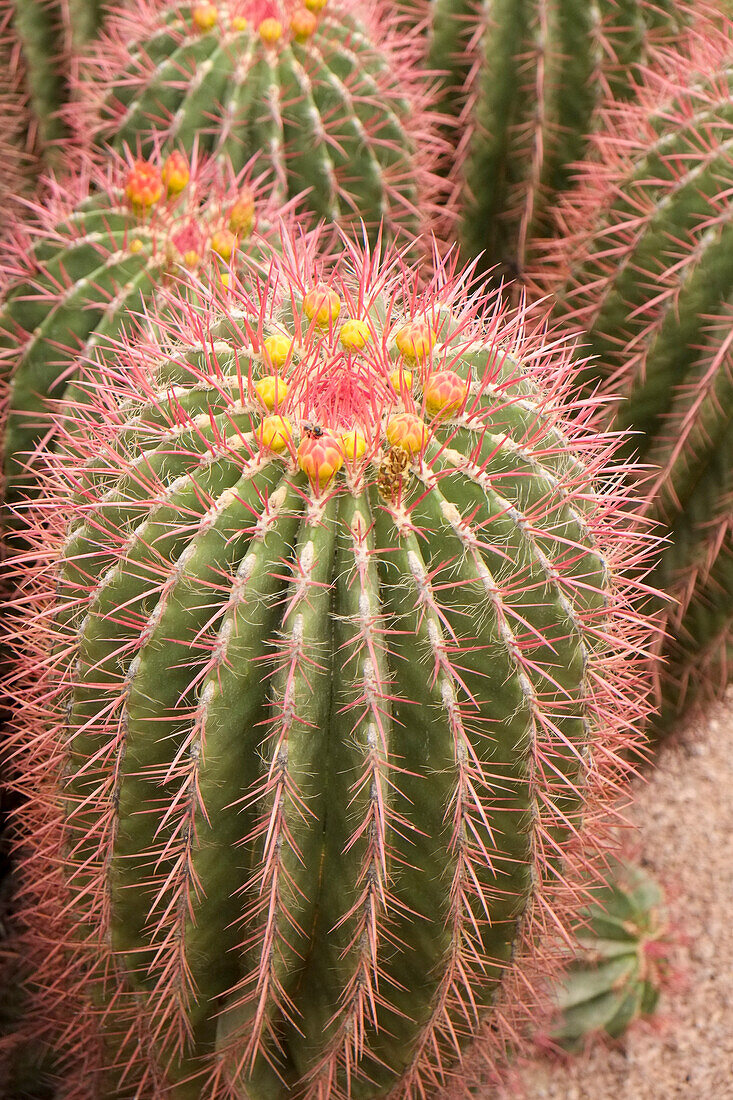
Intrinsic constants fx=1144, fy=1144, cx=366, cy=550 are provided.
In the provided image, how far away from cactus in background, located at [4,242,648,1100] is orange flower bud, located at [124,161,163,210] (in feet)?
1.43

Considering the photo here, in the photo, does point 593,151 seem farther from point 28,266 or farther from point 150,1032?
point 150,1032

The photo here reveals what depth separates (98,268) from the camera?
6.23 ft

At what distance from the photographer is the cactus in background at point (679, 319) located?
199 cm

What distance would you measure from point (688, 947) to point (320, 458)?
1753 mm

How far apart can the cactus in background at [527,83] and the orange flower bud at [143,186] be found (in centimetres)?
96

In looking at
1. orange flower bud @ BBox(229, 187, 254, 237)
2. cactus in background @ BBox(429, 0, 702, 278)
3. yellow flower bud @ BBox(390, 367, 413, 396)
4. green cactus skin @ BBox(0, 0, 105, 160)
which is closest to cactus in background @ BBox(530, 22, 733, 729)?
cactus in background @ BBox(429, 0, 702, 278)

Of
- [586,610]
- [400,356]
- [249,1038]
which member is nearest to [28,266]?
[400,356]

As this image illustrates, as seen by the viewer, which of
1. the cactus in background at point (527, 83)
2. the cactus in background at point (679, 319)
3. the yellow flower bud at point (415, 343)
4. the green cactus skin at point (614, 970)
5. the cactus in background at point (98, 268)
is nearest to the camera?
the yellow flower bud at point (415, 343)

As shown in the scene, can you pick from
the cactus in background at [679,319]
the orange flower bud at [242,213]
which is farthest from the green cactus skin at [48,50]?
the cactus in background at [679,319]

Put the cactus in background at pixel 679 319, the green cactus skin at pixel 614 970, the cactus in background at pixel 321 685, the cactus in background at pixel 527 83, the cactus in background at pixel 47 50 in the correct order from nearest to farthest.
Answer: the cactus in background at pixel 321 685, the cactus in background at pixel 679 319, the green cactus skin at pixel 614 970, the cactus in background at pixel 527 83, the cactus in background at pixel 47 50

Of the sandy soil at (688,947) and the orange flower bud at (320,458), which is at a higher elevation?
the orange flower bud at (320,458)

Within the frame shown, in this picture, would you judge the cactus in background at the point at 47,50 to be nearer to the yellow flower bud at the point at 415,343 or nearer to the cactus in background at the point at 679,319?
the cactus in background at the point at 679,319

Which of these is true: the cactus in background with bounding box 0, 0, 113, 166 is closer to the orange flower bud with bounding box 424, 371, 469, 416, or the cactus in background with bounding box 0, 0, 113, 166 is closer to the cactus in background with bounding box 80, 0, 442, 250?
the cactus in background with bounding box 80, 0, 442, 250

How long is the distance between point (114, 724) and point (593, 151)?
1898mm
